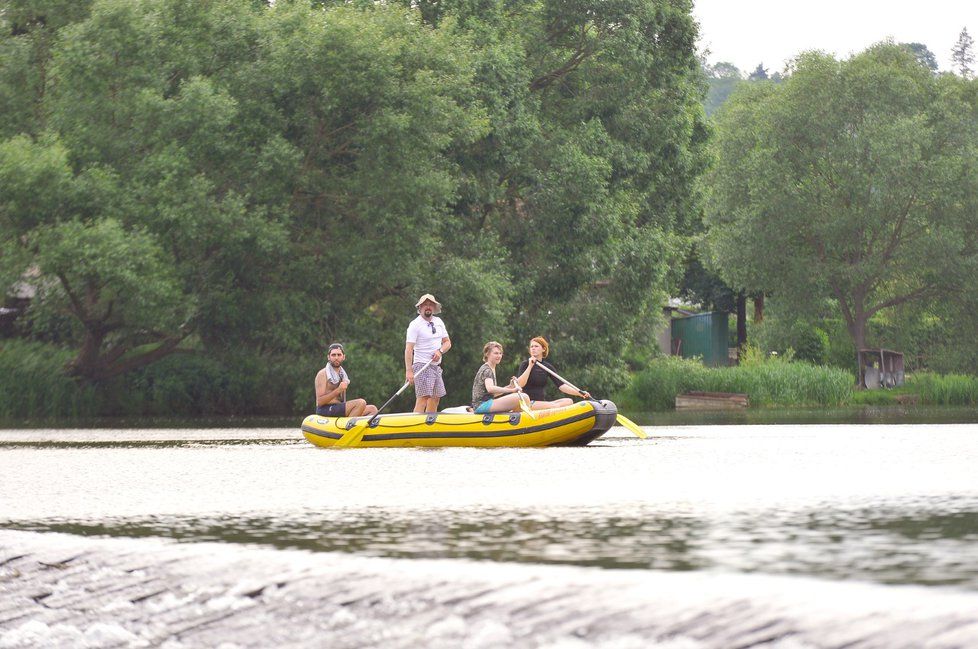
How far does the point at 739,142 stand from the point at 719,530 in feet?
174

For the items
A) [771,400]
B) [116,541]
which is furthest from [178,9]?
[116,541]

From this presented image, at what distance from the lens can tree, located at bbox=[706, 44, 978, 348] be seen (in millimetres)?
56938

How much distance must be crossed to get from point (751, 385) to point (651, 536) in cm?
4033

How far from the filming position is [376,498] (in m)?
12.4

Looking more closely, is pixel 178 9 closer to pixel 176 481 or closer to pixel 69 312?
pixel 69 312

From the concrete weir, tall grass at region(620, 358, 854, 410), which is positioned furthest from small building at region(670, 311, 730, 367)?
the concrete weir

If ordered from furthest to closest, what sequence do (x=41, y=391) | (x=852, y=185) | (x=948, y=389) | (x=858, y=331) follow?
(x=858, y=331) → (x=852, y=185) → (x=948, y=389) → (x=41, y=391)

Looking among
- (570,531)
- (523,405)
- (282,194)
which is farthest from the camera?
(282,194)

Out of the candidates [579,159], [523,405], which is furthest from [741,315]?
[523,405]

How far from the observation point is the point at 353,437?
68.5 ft

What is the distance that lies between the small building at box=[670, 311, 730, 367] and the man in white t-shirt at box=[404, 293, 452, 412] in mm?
46484

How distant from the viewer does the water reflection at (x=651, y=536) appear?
752cm

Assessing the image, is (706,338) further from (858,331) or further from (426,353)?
(426,353)

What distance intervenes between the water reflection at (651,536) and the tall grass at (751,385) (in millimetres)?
37591
